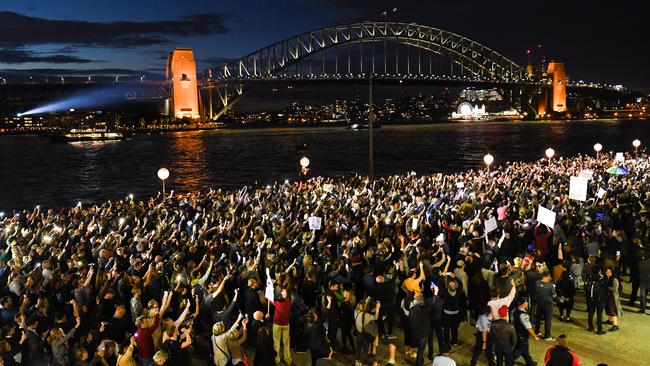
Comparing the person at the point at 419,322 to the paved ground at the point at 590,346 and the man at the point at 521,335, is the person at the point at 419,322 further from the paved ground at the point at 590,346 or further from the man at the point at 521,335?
the man at the point at 521,335

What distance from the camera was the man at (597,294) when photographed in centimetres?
721

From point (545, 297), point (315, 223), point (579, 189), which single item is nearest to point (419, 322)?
point (545, 297)

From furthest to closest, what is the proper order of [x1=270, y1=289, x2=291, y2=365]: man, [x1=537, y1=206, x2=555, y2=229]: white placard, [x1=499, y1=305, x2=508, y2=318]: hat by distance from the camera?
[x1=537, y1=206, x2=555, y2=229]: white placard → [x1=270, y1=289, x2=291, y2=365]: man → [x1=499, y1=305, x2=508, y2=318]: hat

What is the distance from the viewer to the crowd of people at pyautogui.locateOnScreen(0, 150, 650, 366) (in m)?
5.98

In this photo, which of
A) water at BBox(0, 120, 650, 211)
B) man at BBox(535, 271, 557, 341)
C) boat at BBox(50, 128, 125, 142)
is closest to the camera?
man at BBox(535, 271, 557, 341)

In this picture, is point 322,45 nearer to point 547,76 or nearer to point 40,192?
point 547,76

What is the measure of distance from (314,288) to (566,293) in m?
3.26

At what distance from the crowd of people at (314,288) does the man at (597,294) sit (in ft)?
0.05

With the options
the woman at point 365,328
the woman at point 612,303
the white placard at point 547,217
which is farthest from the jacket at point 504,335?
the white placard at point 547,217

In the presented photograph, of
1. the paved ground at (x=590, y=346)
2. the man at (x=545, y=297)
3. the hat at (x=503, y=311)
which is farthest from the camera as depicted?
the man at (x=545, y=297)

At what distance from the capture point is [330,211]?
483 inches

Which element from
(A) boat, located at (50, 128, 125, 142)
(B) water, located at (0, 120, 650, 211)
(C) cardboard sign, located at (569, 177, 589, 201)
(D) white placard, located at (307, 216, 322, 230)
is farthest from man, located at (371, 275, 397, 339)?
(A) boat, located at (50, 128, 125, 142)

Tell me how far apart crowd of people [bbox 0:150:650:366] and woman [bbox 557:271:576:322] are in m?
0.02

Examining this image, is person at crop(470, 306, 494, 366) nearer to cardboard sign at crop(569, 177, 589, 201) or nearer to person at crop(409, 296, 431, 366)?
person at crop(409, 296, 431, 366)
